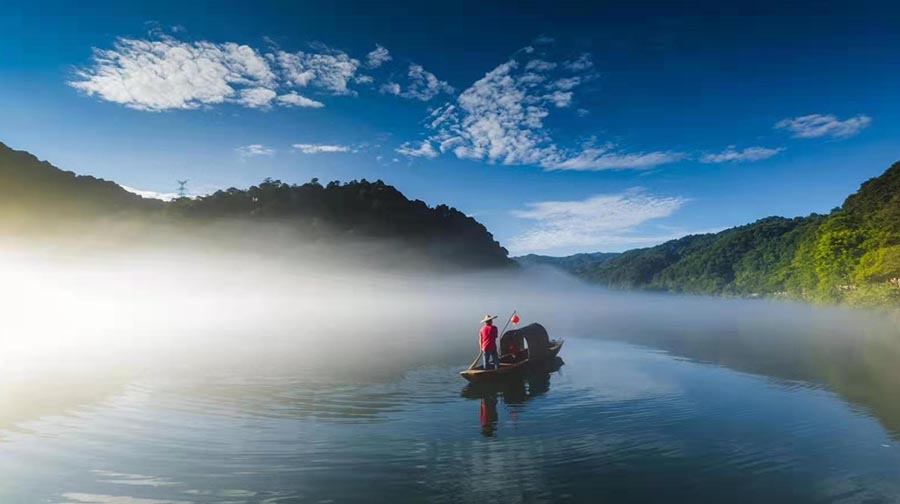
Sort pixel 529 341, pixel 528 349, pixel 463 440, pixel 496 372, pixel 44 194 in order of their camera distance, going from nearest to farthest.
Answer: pixel 463 440 < pixel 496 372 < pixel 529 341 < pixel 528 349 < pixel 44 194

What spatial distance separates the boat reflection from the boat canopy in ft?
2.44

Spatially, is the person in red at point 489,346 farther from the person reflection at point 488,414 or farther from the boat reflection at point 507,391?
the person reflection at point 488,414

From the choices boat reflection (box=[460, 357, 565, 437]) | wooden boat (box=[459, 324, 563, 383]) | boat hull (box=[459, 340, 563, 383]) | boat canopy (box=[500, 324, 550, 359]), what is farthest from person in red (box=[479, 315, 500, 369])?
boat canopy (box=[500, 324, 550, 359])

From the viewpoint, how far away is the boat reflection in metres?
17.8

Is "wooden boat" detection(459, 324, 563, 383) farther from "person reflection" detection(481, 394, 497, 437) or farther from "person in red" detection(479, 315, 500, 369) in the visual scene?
"person reflection" detection(481, 394, 497, 437)

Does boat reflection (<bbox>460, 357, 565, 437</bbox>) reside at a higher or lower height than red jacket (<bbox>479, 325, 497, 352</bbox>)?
lower

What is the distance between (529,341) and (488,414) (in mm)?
8969

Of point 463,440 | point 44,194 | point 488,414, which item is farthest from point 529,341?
point 44,194

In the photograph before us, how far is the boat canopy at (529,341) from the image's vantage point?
26109mm

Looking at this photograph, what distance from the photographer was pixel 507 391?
21922 millimetres

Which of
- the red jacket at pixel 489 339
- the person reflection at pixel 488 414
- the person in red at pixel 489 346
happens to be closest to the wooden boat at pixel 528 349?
the person in red at pixel 489 346

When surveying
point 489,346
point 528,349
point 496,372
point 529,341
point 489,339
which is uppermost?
point 489,339

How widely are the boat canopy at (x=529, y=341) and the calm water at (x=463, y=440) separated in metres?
1.29

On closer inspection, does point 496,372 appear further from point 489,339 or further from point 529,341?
point 529,341
